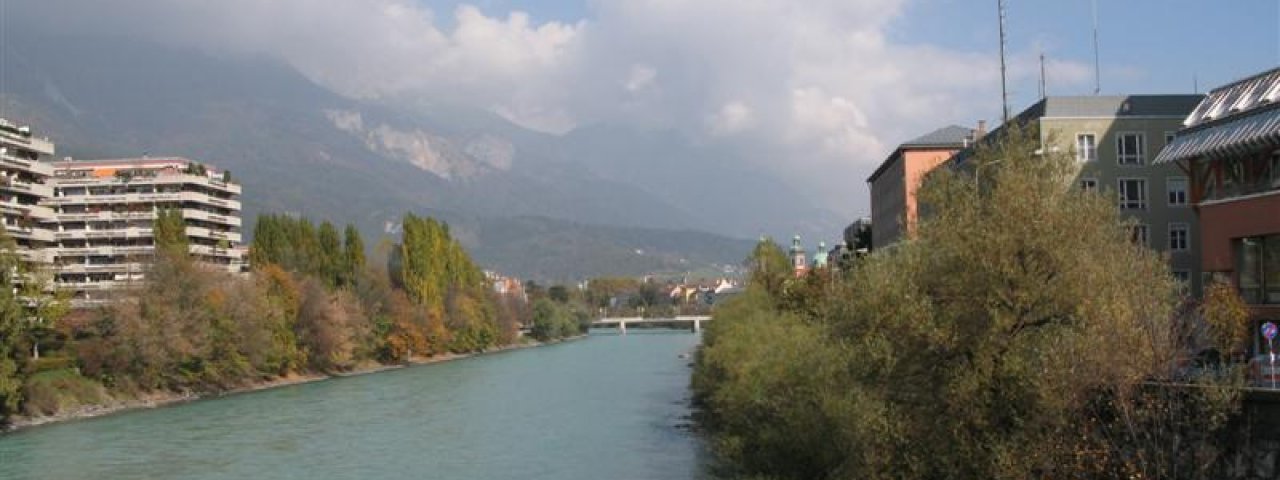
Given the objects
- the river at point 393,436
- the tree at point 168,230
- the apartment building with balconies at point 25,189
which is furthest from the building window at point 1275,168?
the apartment building with balconies at point 25,189

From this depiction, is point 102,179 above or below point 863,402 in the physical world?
above

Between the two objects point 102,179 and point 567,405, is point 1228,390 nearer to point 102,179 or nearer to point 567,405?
point 567,405

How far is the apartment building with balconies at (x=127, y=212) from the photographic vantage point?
4779 inches

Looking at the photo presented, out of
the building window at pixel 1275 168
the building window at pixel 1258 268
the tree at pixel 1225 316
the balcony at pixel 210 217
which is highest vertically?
the balcony at pixel 210 217

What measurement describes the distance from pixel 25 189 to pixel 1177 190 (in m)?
80.2

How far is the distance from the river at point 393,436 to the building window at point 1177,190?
79.9 ft

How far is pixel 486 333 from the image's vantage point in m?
146

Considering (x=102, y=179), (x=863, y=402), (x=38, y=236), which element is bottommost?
(x=863, y=402)

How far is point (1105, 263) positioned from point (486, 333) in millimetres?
128775

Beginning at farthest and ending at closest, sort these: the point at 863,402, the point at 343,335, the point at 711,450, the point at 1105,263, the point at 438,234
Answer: the point at 438,234 < the point at 343,335 < the point at 711,450 < the point at 863,402 < the point at 1105,263

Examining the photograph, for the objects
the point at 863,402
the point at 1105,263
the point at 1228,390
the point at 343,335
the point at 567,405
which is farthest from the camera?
the point at 343,335

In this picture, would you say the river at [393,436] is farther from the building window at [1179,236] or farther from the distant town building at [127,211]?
the distant town building at [127,211]

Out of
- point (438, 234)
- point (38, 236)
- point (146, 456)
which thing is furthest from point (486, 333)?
point (146, 456)

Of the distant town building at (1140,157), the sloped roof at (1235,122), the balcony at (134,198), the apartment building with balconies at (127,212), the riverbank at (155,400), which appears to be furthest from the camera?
the balcony at (134,198)
